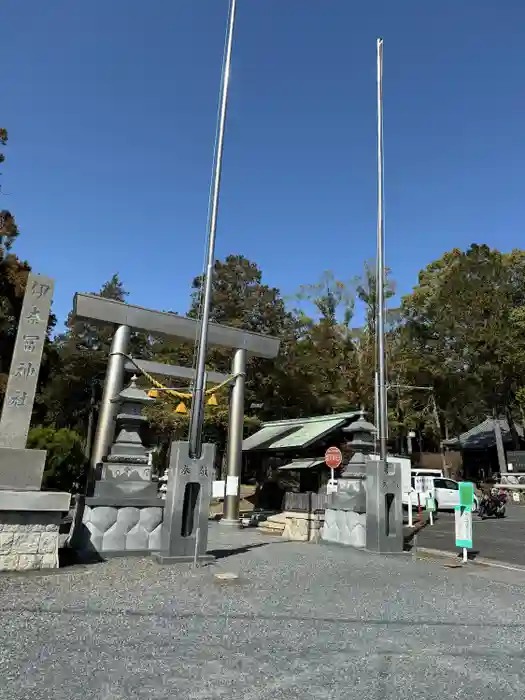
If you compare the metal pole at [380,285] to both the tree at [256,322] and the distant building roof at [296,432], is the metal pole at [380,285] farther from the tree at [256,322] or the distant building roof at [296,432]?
the tree at [256,322]

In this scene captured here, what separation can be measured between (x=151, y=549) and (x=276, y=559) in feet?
7.93

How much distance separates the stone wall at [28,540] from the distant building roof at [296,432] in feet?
42.4

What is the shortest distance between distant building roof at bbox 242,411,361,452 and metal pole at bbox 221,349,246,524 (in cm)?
278

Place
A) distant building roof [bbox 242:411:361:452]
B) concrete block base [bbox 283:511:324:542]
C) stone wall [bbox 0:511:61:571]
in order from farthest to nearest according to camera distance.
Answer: distant building roof [bbox 242:411:361:452]
concrete block base [bbox 283:511:324:542]
stone wall [bbox 0:511:61:571]

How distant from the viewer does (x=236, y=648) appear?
14.2ft

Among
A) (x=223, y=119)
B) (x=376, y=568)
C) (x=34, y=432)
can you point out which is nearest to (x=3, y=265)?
(x=34, y=432)

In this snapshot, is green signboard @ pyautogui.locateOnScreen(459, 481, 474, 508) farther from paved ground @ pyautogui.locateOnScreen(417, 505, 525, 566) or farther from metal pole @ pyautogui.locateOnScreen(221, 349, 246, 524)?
metal pole @ pyautogui.locateOnScreen(221, 349, 246, 524)

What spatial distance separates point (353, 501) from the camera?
38.9ft

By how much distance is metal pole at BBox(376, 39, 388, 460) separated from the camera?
1170 centimetres

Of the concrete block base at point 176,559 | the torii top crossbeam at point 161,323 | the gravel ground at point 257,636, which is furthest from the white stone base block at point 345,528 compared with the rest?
the torii top crossbeam at point 161,323

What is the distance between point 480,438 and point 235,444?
32.3 meters

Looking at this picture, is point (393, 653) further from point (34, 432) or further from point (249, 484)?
point (249, 484)

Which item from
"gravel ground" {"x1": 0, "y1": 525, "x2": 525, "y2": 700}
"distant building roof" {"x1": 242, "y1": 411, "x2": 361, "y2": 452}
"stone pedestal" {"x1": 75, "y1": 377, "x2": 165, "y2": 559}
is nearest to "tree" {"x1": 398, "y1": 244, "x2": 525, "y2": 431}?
"distant building roof" {"x1": 242, "y1": 411, "x2": 361, "y2": 452}

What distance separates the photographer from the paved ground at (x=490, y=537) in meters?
11.8
